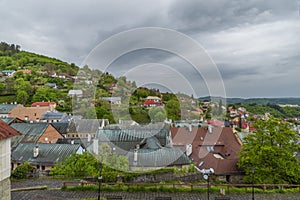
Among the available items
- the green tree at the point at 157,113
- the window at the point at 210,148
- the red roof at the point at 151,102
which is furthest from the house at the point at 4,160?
the window at the point at 210,148

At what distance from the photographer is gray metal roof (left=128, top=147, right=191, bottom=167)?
19347 millimetres

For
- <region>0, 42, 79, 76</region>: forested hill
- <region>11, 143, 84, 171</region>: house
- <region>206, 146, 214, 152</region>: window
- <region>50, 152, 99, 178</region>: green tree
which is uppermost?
<region>0, 42, 79, 76</region>: forested hill

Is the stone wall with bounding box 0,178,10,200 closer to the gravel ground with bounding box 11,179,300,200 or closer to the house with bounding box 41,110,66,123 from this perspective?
the gravel ground with bounding box 11,179,300,200

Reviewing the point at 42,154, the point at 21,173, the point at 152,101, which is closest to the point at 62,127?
the point at 42,154

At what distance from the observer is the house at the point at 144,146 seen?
19703 mm

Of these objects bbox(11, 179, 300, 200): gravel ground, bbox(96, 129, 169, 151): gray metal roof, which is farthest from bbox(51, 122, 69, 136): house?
bbox(11, 179, 300, 200): gravel ground

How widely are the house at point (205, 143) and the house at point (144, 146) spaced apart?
210 cm

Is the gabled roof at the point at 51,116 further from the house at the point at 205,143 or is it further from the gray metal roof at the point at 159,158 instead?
the gray metal roof at the point at 159,158

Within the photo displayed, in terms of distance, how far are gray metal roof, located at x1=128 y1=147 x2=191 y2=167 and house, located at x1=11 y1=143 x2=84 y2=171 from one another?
23.2 ft

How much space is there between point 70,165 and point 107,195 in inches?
196

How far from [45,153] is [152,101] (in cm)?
1240

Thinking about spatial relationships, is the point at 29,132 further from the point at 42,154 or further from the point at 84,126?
the point at 84,126

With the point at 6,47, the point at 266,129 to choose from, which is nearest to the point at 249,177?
the point at 266,129

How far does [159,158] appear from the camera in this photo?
20.4m
